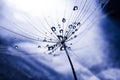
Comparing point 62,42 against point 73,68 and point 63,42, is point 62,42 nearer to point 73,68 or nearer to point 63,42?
point 63,42

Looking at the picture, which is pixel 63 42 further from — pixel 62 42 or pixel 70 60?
pixel 70 60

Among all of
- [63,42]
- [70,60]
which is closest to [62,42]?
[63,42]

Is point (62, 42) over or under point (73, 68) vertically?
over

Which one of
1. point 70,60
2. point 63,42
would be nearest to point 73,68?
point 70,60

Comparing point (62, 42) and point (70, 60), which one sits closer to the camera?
point (62, 42)

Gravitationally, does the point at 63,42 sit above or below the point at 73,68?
above

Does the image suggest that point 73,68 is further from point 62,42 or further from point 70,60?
point 62,42

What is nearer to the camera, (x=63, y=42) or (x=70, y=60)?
(x=63, y=42)
